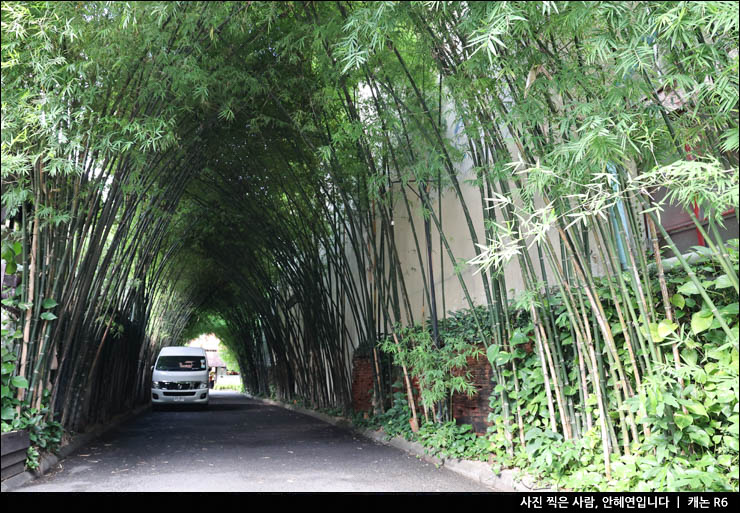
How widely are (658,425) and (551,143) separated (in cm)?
143

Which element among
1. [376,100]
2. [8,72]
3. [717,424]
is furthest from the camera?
[376,100]

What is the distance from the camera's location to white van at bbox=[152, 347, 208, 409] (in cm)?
1155

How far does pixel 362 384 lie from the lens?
7.05 metres

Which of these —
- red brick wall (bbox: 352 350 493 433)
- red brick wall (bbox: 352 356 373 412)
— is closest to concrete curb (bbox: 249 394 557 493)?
red brick wall (bbox: 352 350 493 433)

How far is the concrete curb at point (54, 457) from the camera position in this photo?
3551 mm

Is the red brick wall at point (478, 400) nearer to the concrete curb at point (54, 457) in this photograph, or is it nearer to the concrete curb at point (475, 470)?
the concrete curb at point (475, 470)

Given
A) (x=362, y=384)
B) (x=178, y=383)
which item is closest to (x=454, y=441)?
(x=362, y=384)

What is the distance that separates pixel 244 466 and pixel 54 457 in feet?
4.76

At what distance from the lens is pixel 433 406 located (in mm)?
4863

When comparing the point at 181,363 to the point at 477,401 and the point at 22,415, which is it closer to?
the point at 22,415

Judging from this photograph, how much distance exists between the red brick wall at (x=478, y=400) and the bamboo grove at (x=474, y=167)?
151 millimetres

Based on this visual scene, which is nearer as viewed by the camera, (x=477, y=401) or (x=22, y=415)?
(x=22, y=415)
